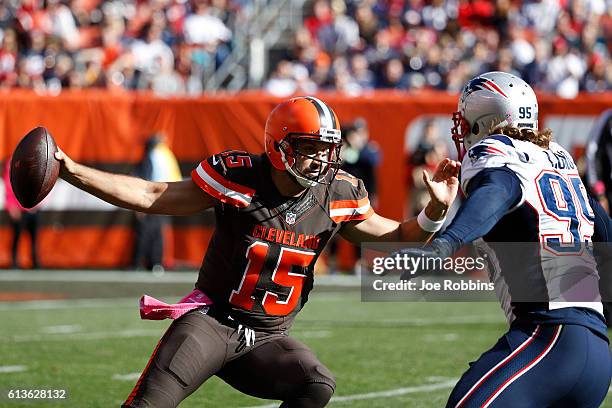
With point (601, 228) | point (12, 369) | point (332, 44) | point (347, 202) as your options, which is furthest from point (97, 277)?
point (601, 228)

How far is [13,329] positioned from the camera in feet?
30.9

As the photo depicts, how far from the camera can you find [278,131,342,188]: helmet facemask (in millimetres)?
4555

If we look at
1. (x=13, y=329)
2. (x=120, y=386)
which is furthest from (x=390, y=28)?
(x=120, y=386)

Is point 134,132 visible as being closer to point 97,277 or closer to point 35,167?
point 97,277

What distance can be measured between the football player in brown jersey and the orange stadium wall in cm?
975

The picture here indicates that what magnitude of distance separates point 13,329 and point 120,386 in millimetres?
2846

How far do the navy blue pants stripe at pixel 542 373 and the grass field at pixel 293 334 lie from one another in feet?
8.86

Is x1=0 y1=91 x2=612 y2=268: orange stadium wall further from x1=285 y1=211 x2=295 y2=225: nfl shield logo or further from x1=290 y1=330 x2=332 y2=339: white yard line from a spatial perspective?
x1=285 y1=211 x2=295 y2=225: nfl shield logo

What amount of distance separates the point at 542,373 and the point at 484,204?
59cm

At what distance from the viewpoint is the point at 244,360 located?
4.53 metres

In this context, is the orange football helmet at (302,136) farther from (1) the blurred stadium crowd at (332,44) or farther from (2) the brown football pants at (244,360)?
(1) the blurred stadium crowd at (332,44)

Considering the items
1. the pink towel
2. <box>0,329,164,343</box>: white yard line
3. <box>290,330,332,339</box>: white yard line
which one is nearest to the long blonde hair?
the pink towel

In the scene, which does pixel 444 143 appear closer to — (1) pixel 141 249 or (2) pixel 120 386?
(1) pixel 141 249

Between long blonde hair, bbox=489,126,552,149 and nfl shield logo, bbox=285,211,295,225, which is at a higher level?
long blonde hair, bbox=489,126,552,149
